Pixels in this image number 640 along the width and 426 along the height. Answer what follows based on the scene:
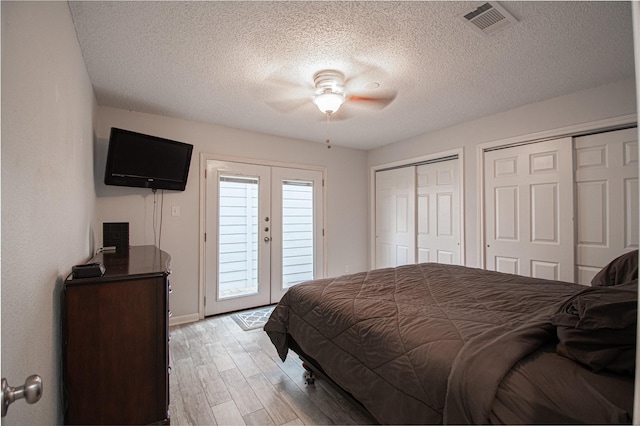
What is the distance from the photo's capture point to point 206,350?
2557 mm

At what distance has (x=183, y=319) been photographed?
10.6 feet

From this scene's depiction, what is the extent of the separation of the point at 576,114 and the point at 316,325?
3034mm

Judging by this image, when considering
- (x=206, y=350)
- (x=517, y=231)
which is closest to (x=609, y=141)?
(x=517, y=231)

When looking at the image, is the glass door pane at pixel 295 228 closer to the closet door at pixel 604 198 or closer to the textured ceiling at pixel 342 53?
the textured ceiling at pixel 342 53

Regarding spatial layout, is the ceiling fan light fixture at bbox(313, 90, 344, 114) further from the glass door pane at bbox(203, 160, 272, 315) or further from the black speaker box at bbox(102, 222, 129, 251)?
the black speaker box at bbox(102, 222, 129, 251)

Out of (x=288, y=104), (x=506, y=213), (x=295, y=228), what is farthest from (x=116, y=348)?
(x=506, y=213)

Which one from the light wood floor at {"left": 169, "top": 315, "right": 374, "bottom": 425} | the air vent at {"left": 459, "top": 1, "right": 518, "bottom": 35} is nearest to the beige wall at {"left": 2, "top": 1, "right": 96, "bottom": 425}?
the light wood floor at {"left": 169, "top": 315, "right": 374, "bottom": 425}

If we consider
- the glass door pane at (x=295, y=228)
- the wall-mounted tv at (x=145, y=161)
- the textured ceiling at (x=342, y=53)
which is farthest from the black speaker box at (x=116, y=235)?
the glass door pane at (x=295, y=228)

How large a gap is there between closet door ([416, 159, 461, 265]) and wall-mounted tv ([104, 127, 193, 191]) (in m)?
3.10

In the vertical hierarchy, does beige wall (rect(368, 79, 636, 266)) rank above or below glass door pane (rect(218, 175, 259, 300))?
above

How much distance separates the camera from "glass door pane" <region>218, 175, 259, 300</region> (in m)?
3.54

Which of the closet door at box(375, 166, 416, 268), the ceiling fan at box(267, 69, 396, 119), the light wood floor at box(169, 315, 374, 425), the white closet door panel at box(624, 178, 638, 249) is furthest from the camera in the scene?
the closet door at box(375, 166, 416, 268)

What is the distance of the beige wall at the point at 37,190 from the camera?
0.87m

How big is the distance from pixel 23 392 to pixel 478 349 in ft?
4.13
